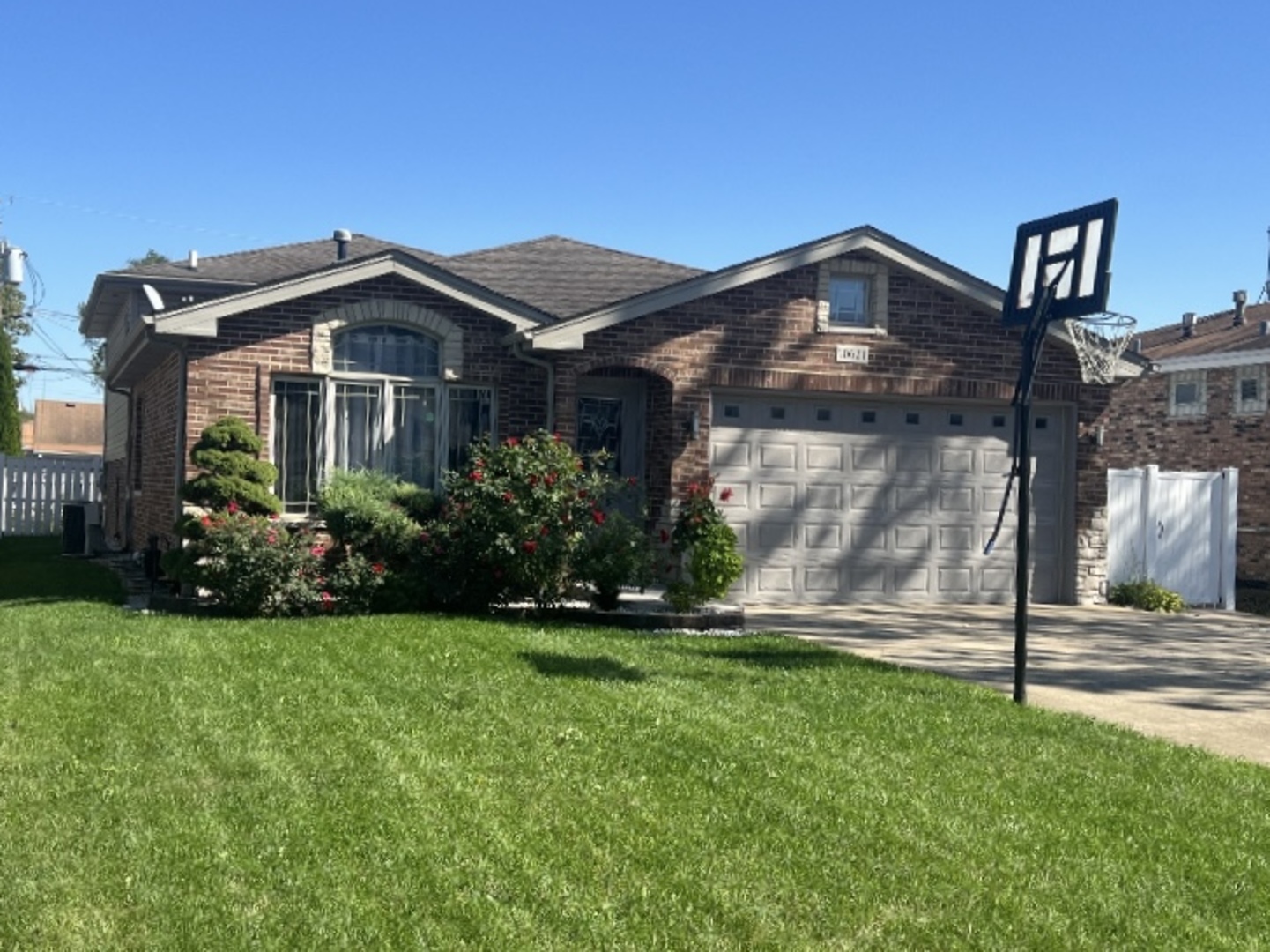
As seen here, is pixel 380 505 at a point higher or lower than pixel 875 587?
higher

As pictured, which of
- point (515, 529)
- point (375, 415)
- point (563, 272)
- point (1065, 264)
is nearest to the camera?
point (1065, 264)

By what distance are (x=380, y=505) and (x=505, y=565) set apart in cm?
157

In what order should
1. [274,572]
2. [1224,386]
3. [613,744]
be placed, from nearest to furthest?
[613,744] < [274,572] < [1224,386]

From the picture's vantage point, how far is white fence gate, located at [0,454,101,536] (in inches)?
1037

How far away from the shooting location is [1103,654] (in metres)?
11.5

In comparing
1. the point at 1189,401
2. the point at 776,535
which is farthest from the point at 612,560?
the point at 1189,401

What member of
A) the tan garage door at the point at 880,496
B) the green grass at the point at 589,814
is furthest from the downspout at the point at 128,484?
the green grass at the point at 589,814

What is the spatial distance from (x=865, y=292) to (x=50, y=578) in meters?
10.5

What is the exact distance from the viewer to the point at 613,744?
6863 mm

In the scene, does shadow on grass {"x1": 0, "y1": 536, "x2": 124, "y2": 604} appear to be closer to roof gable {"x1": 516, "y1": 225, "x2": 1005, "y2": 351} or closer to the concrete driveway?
roof gable {"x1": 516, "y1": 225, "x2": 1005, "y2": 351}

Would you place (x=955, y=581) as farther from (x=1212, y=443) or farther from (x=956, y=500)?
(x=1212, y=443)

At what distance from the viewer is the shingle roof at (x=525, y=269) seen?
17969mm

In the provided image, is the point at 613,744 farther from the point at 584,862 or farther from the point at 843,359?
the point at 843,359

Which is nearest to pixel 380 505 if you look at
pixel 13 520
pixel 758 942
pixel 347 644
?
pixel 347 644
